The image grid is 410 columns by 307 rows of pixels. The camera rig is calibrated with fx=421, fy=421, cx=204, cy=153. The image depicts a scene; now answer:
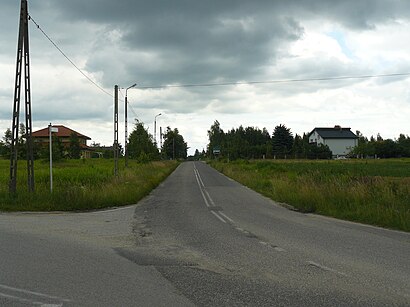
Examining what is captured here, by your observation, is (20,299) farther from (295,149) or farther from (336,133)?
(336,133)

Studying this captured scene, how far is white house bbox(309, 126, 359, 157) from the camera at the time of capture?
141m

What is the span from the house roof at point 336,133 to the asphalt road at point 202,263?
135m

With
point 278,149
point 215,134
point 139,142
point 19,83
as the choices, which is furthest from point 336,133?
point 19,83

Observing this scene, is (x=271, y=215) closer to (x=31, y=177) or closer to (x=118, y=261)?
(x=118, y=261)

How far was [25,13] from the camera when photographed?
687 inches

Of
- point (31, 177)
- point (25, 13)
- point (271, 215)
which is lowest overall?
point (271, 215)

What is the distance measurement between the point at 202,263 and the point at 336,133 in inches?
5680

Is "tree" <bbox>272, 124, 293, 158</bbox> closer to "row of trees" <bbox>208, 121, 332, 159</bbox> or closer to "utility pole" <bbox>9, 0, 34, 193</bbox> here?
"row of trees" <bbox>208, 121, 332, 159</bbox>

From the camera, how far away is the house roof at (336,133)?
142 m

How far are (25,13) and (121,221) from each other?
1012 cm

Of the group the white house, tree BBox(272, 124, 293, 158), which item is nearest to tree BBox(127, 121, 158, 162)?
tree BBox(272, 124, 293, 158)

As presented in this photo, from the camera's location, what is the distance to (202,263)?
7.47m

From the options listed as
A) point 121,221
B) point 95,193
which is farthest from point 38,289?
point 95,193

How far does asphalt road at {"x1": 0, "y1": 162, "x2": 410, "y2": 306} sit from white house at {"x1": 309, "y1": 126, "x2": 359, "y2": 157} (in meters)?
133
